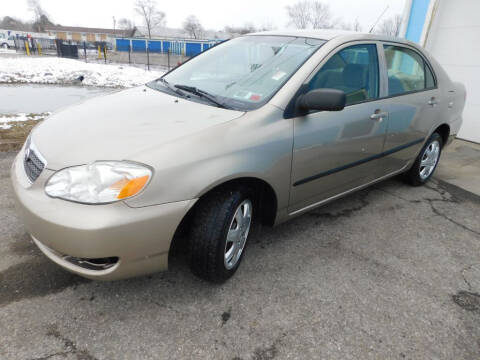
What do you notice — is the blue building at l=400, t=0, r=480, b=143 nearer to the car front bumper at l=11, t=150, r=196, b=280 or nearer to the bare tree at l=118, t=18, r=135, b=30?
the car front bumper at l=11, t=150, r=196, b=280

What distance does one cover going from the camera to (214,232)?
1935 mm

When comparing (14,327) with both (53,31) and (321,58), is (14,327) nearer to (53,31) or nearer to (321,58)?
(321,58)

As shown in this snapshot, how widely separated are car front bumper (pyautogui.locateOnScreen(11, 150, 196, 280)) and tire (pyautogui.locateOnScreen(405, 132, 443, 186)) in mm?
2992

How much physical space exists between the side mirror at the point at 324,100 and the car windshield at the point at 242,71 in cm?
22

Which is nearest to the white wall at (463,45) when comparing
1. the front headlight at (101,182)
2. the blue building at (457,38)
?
the blue building at (457,38)

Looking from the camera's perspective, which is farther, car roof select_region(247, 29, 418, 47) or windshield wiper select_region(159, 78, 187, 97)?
car roof select_region(247, 29, 418, 47)

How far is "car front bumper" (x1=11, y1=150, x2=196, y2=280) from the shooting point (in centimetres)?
162

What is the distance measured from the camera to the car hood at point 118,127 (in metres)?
1.79

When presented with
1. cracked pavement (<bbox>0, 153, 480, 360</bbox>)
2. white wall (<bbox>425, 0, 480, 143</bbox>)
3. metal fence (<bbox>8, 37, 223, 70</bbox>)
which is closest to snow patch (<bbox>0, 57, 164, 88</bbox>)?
Result: metal fence (<bbox>8, 37, 223, 70</bbox>)

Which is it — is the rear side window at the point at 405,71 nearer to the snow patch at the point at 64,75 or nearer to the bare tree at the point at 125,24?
the snow patch at the point at 64,75

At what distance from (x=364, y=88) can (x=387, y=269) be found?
1420mm

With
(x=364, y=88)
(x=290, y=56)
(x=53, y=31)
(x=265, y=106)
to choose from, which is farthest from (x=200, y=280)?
(x=53, y=31)

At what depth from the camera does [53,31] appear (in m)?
76.6

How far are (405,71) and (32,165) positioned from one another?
3209mm
